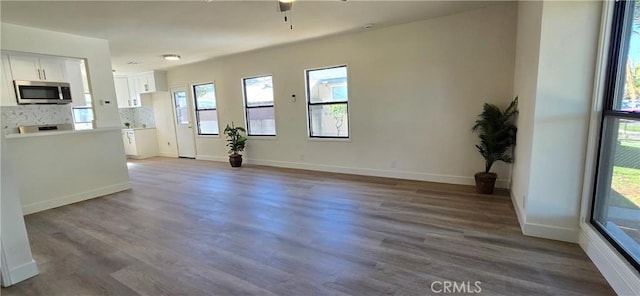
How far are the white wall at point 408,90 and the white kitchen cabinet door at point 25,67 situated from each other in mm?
3461

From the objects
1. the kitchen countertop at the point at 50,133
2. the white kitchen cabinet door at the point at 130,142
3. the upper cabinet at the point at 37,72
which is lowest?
the white kitchen cabinet door at the point at 130,142

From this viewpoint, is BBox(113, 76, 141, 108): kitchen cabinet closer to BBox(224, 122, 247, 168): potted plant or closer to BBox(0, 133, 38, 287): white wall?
BBox(224, 122, 247, 168): potted plant

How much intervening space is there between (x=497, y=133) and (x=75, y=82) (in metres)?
6.66

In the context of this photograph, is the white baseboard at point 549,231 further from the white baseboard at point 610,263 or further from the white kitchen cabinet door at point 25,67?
the white kitchen cabinet door at point 25,67

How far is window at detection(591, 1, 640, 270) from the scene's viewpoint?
182 centimetres

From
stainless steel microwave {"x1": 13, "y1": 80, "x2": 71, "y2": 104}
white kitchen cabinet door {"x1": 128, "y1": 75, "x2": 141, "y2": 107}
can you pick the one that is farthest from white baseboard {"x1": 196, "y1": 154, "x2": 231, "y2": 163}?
stainless steel microwave {"x1": 13, "y1": 80, "x2": 71, "y2": 104}

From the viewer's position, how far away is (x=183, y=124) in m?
7.71

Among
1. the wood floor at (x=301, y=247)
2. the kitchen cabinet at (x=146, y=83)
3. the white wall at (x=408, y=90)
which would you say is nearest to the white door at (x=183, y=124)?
the kitchen cabinet at (x=146, y=83)

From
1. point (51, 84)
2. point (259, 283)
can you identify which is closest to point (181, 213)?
point (259, 283)

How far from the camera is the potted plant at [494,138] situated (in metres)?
3.58

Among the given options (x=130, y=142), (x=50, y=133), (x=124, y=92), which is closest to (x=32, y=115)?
(x=50, y=133)

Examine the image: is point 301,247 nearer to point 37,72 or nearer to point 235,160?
point 235,160

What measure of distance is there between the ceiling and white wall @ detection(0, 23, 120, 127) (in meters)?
0.16

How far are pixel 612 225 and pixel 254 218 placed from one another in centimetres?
311
